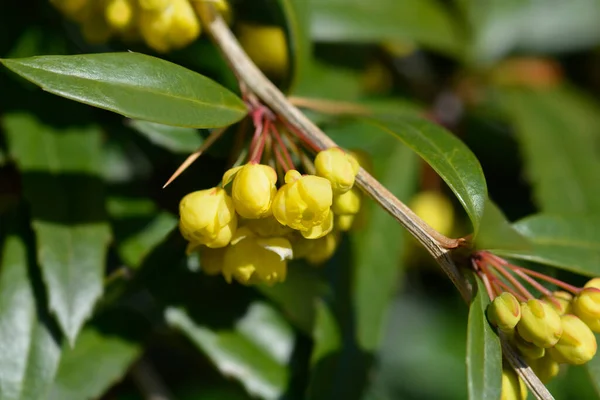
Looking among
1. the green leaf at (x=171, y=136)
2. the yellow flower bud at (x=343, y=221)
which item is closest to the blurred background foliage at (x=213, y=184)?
the green leaf at (x=171, y=136)

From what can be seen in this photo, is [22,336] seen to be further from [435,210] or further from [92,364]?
[435,210]

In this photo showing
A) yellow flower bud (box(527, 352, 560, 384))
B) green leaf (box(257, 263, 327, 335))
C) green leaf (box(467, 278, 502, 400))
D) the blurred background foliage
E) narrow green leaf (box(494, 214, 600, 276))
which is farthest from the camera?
green leaf (box(257, 263, 327, 335))

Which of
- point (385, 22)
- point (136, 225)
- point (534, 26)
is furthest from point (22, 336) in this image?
point (534, 26)

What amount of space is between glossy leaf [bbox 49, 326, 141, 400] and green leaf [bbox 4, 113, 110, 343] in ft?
0.43

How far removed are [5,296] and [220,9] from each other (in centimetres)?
55

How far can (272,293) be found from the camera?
1271 mm

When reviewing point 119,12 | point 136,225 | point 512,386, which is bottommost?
point 136,225

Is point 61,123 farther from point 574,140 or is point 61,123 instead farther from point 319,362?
point 574,140

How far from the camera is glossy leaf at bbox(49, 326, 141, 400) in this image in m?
1.21

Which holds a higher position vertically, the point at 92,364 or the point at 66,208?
the point at 66,208

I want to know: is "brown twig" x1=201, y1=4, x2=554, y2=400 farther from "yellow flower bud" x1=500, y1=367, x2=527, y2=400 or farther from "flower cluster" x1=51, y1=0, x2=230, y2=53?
"flower cluster" x1=51, y1=0, x2=230, y2=53

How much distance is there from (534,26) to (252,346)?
1315mm

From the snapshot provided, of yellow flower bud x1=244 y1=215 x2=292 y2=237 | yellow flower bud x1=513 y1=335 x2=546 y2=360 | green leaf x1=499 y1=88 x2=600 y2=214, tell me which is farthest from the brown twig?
green leaf x1=499 y1=88 x2=600 y2=214

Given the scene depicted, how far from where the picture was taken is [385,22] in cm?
157
